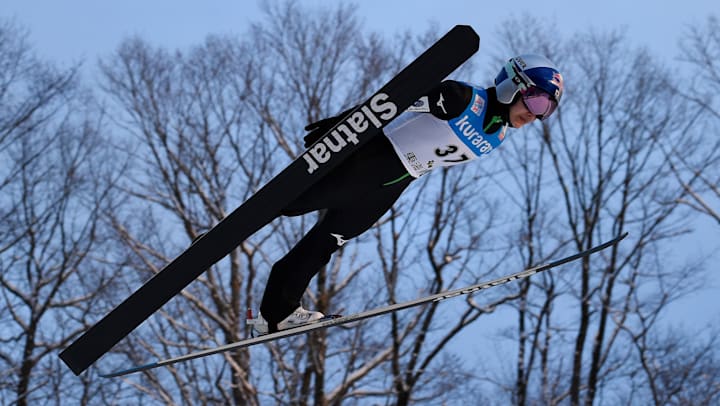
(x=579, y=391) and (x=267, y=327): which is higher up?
(x=579, y=391)

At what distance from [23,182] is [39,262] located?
1556 mm

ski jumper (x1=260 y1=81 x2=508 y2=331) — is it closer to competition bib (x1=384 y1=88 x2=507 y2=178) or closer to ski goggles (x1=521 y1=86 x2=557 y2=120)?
competition bib (x1=384 y1=88 x2=507 y2=178)

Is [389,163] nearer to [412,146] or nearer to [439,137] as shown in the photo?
[412,146]

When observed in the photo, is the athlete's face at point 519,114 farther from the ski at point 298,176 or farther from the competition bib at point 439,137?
the ski at point 298,176

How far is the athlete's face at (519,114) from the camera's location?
13.0 ft

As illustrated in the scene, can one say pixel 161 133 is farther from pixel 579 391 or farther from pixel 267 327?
pixel 267 327

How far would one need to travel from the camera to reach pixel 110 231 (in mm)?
16703

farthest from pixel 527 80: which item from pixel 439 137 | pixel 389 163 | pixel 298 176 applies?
pixel 298 176

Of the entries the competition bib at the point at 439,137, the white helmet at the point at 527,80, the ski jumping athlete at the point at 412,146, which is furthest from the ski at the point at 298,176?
the white helmet at the point at 527,80

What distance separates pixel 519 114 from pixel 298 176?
1.08 meters

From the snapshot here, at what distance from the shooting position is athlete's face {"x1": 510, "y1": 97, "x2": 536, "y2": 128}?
3.96m

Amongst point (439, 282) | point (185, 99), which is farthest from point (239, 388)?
point (185, 99)

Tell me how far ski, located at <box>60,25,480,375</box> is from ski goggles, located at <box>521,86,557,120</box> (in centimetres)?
47

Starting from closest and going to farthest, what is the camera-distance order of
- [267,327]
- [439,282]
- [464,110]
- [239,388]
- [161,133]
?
1. [464,110]
2. [267,327]
3. [239,388]
4. [439,282]
5. [161,133]
